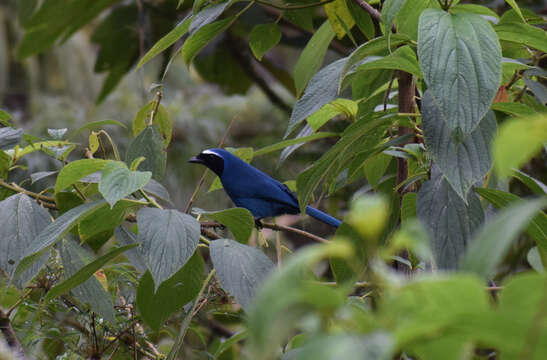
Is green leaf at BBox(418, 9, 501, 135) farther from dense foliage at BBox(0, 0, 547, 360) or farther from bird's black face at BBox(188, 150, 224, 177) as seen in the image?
bird's black face at BBox(188, 150, 224, 177)

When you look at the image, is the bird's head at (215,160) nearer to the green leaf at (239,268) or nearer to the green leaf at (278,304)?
the green leaf at (239,268)

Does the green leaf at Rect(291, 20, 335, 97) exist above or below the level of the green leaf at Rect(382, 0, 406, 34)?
below

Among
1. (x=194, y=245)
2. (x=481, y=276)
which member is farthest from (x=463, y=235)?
(x=481, y=276)

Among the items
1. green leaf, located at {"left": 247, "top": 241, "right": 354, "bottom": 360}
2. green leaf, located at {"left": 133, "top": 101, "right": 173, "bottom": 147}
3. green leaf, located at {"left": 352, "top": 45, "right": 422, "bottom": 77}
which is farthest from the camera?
green leaf, located at {"left": 133, "top": 101, "right": 173, "bottom": 147}

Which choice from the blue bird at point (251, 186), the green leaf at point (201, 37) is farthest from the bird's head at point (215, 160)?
the green leaf at point (201, 37)

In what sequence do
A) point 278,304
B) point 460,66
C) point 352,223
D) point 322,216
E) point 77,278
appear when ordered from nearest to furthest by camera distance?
point 278,304
point 352,223
point 460,66
point 77,278
point 322,216

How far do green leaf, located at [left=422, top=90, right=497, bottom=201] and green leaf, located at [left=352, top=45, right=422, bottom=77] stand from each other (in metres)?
0.07

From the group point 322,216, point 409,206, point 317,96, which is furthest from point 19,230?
point 322,216

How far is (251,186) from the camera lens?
185 centimetres

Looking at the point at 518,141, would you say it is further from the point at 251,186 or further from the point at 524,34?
the point at 251,186

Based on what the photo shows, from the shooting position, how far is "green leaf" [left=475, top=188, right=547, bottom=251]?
0.89 metres

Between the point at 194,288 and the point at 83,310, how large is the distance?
0.22 metres

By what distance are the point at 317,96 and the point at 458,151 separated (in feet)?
0.73

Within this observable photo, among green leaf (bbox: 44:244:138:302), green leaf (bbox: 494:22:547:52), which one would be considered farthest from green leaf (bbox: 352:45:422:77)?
green leaf (bbox: 44:244:138:302)
